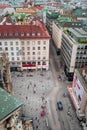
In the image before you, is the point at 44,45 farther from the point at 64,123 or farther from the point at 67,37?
the point at 64,123

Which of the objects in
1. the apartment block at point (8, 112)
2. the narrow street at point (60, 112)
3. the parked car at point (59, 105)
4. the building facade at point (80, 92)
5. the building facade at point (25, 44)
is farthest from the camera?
the building facade at point (25, 44)

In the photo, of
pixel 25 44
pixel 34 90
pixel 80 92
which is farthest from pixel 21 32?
pixel 80 92

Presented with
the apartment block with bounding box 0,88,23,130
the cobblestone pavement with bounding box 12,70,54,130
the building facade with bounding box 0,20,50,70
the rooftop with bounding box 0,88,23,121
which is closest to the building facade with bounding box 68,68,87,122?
the cobblestone pavement with bounding box 12,70,54,130

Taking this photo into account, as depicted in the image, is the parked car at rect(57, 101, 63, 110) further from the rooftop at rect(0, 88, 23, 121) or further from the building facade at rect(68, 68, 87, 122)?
the rooftop at rect(0, 88, 23, 121)

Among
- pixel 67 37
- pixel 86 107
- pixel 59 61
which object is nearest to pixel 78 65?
pixel 67 37

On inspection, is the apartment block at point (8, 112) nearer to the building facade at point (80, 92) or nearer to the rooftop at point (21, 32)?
the building facade at point (80, 92)

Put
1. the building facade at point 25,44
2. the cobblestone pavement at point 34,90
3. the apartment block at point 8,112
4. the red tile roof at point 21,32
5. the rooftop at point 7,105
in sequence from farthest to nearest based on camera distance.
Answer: the building facade at point 25,44 < the red tile roof at point 21,32 < the cobblestone pavement at point 34,90 < the rooftop at point 7,105 < the apartment block at point 8,112

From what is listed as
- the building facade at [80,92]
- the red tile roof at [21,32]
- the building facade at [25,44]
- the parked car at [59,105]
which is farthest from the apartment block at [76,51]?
the parked car at [59,105]
